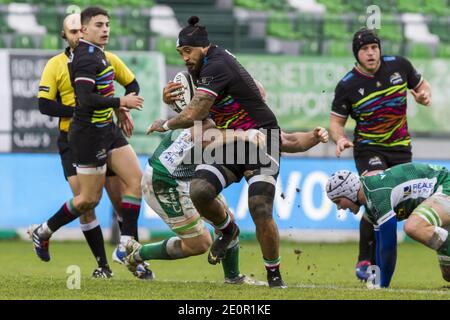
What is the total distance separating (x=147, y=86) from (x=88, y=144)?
8380mm

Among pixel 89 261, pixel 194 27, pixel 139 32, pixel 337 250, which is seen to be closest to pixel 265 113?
pixel 194 27

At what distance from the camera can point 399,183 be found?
10055mm

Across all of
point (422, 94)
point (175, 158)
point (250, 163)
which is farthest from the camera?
point (422, 94)

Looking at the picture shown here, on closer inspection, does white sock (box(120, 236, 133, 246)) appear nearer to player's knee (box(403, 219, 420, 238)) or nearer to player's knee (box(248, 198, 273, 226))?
player's knee (box(248, 198, 273, 226))

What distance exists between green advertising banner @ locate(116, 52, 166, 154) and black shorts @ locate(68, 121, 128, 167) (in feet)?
25.6

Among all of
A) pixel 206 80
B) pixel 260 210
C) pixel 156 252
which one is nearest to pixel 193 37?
pixel 206 80

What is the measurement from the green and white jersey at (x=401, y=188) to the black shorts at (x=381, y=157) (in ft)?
4.19

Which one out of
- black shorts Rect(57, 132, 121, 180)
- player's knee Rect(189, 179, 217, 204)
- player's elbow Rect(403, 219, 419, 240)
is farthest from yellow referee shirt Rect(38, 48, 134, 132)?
player's elbow Rect(403, 219, 419, 240)

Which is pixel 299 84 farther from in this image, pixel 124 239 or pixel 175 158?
pixel 175 158

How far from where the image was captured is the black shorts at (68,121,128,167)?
11352 mm

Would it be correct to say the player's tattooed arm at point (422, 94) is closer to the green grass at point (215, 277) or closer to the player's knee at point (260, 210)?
the green grass at point (215, 277)

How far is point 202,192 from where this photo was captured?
32.1ft

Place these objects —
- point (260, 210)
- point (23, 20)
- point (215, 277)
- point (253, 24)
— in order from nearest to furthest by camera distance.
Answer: point (260, 210), point (215, 277), point (23, 20), point (253, 24)

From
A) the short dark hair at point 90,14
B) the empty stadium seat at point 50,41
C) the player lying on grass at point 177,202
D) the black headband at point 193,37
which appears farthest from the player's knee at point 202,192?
the empty stadium seat at point 50,41
